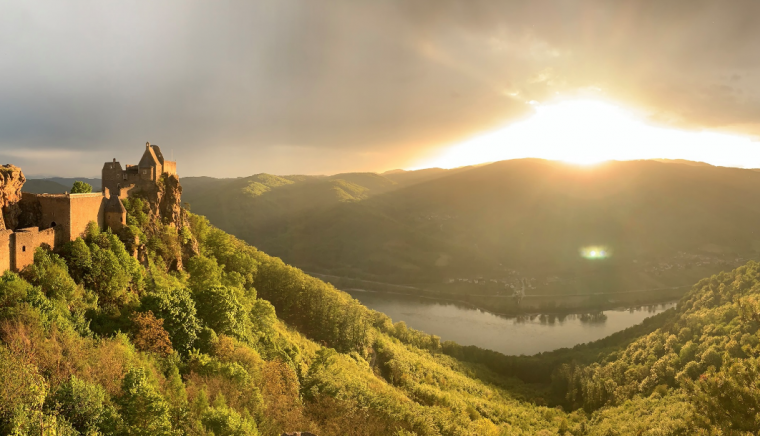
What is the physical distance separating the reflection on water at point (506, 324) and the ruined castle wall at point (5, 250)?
266 feet

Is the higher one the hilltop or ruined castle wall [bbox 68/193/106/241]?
ruined castle wall [bbox 68/193/106/241]

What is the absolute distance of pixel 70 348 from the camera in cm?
1409

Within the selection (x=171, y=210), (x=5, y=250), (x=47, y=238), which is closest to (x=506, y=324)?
(x=171, y=210)

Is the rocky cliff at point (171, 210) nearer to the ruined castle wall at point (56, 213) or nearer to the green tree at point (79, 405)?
the ruined castle wall at point (56, 213)

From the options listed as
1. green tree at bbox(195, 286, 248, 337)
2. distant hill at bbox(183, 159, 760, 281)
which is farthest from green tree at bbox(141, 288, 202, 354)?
distant hill at bbox(183, 159, 760, 281)

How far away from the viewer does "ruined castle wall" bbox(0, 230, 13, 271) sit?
1628 centimetres

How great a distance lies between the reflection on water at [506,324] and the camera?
283 feet

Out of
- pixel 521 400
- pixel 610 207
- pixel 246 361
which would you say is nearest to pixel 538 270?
pixel 610 207

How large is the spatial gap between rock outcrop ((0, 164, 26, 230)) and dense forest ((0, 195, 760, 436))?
266 centimetres

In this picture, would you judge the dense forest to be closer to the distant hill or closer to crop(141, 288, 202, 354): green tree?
crop(141, 288, 202, 354): green tree

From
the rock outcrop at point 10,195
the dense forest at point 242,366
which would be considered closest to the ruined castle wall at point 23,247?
the dense forest at point 242,366

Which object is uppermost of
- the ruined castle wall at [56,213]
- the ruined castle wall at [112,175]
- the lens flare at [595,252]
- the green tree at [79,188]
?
the ruined castle wall at [112,175]

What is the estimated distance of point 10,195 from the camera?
19094 millimetres

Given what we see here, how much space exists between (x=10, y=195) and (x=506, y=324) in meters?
99.9
